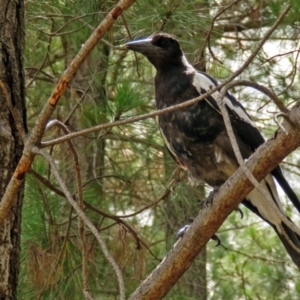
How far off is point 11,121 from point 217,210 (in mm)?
642

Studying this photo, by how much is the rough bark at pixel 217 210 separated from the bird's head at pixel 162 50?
1.30 m

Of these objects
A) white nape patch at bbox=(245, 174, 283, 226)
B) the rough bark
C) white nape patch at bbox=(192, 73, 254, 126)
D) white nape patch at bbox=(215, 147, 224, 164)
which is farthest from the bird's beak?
the rough bark

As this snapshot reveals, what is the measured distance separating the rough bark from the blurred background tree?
2.42 ft

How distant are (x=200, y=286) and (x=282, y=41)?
54.7 inches

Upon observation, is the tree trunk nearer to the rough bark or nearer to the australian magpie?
the rough bark

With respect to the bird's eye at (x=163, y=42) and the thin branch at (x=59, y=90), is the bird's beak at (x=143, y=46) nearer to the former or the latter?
the bird's eye at (x=163, y=42)

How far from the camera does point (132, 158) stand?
13.9 feet

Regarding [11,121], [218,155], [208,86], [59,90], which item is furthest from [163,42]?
[59,90]

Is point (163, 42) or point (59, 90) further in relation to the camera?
point (163, 42)

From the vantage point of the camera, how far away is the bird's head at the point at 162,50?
3.38 m

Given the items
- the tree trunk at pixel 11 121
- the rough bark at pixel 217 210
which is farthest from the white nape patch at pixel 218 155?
the tree trunk at pixel 11 121

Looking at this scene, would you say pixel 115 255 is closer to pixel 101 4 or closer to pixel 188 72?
pixel 188 72

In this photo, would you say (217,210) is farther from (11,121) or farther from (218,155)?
(218,155)

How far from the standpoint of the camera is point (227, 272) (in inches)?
204
